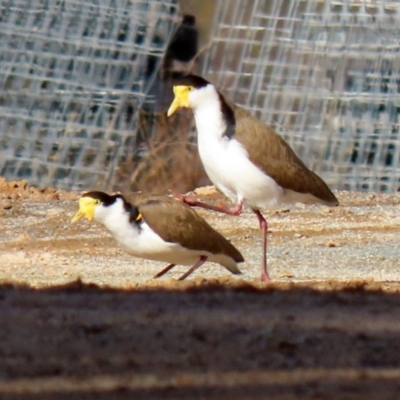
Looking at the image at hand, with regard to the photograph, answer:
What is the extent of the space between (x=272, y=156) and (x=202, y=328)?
4.07 meters

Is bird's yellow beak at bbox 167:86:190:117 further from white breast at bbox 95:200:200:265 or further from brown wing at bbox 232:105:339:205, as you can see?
white breast at bbox 95:200:200:265

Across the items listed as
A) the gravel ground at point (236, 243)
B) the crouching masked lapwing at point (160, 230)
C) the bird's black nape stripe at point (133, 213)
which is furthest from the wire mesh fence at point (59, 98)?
the bird's black nape stripe at point (133, 213)

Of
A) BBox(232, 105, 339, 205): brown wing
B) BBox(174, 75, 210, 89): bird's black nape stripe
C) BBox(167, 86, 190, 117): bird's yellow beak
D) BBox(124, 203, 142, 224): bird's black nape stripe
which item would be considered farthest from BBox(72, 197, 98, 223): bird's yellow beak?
BBox(174, 75, 210, 89): bird's black nape stripe

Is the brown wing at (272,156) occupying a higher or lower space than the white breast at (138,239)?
higher

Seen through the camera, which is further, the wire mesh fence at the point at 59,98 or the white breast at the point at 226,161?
the wire mesh fence at the point at 59,98

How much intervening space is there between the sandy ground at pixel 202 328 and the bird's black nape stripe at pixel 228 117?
4.04ft

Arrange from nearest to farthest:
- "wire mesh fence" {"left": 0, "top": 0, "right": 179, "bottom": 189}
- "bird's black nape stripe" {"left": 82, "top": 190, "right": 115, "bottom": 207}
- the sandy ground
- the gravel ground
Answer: the sandy ground, "bird's black nape stripe" {"left": 82, "top": 190, "right": 115, "bottom": 207}, the gravel ground, "wire mesh fence" {"left": 0, "top": 0, "right": 179, "bottom": 189}

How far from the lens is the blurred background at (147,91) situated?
53.0 ft

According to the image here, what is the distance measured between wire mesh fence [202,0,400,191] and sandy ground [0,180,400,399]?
4460 millimetres

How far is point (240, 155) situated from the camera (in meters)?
10.3

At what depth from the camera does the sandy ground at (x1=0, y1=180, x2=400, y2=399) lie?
18.0 ft

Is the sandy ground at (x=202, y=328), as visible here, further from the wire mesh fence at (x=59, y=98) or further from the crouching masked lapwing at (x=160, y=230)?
the wire mesh fence at (x=59, y=98)

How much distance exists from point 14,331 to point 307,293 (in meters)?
2.47

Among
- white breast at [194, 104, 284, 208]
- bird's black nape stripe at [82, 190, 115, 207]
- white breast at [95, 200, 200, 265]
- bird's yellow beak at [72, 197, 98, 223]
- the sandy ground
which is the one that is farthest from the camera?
white breast at [194, 104, 284, 208]
